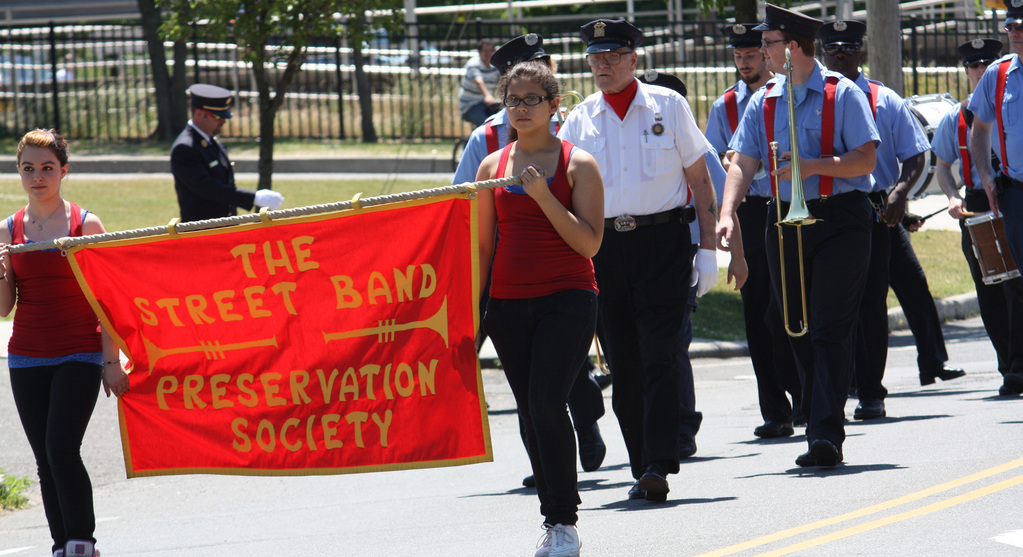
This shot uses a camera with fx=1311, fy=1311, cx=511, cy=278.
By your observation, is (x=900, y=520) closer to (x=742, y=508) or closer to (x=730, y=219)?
(x=742, y=508)

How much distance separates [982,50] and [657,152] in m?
4.39

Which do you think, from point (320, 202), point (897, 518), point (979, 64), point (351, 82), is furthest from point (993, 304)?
point (351, 82)

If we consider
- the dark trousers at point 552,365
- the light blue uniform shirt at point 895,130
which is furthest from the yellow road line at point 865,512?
the light blue uniform shirt at point 895,130

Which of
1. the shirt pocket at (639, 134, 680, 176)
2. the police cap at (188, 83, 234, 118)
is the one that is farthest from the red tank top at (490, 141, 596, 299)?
the police cap at (188, 83, 234, 118)

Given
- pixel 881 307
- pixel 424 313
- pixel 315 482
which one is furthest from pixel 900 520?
pixel 315 482

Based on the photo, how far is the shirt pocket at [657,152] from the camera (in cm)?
638

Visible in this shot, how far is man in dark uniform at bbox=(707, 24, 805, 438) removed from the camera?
26.4 feet

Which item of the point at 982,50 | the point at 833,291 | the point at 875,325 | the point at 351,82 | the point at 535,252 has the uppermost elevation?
the point at 351,82

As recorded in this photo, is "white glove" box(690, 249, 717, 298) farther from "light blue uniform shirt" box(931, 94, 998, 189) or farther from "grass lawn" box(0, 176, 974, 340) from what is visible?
"grass lawn" box(0, 176, 974, 340)

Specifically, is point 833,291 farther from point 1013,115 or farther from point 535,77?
point 535,77

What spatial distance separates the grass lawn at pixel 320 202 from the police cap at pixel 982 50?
3.60 metres

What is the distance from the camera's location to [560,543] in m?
5.12

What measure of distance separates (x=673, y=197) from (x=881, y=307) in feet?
8.90

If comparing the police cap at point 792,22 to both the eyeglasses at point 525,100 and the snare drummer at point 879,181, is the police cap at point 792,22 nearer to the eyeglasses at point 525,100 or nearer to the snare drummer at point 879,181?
the snare drummer at point 879,181
